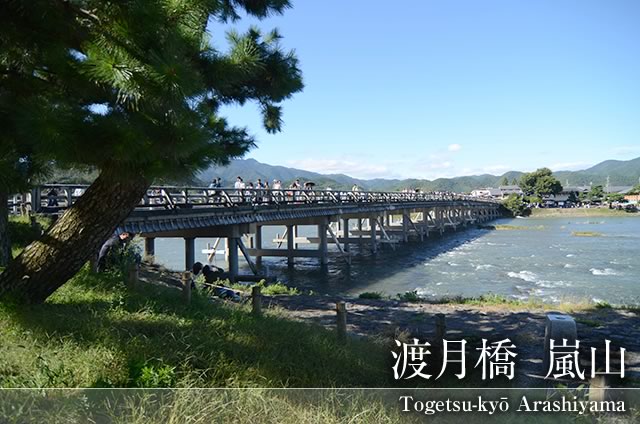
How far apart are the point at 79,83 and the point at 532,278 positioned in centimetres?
2136

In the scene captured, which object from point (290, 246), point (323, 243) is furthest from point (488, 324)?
point (290, 246)

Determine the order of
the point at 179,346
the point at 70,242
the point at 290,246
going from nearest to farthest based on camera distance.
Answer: the point at 179,346 < the point at 70,242 < the point at 290,246

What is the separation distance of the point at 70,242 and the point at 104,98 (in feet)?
5.68

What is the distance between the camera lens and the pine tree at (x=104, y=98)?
3585mm

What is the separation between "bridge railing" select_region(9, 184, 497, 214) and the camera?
11.7 metres

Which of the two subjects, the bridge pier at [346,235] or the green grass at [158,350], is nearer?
the green grass at [158,350]

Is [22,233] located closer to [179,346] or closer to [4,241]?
[4,241]

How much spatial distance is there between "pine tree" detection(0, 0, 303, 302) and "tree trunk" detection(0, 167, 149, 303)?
0.01 metres

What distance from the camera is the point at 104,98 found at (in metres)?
4.25

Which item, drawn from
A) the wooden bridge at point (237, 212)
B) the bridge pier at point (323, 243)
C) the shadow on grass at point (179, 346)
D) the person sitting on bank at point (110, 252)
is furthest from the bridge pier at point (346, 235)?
the shadow on grass at point (179, 346)

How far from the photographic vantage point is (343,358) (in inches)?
220

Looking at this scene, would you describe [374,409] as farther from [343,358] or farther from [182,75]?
[182,75]

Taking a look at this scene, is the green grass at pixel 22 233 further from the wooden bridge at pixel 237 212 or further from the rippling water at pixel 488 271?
the rippling water at pixel 488 271

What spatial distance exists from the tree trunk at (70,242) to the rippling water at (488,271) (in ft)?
46.4
